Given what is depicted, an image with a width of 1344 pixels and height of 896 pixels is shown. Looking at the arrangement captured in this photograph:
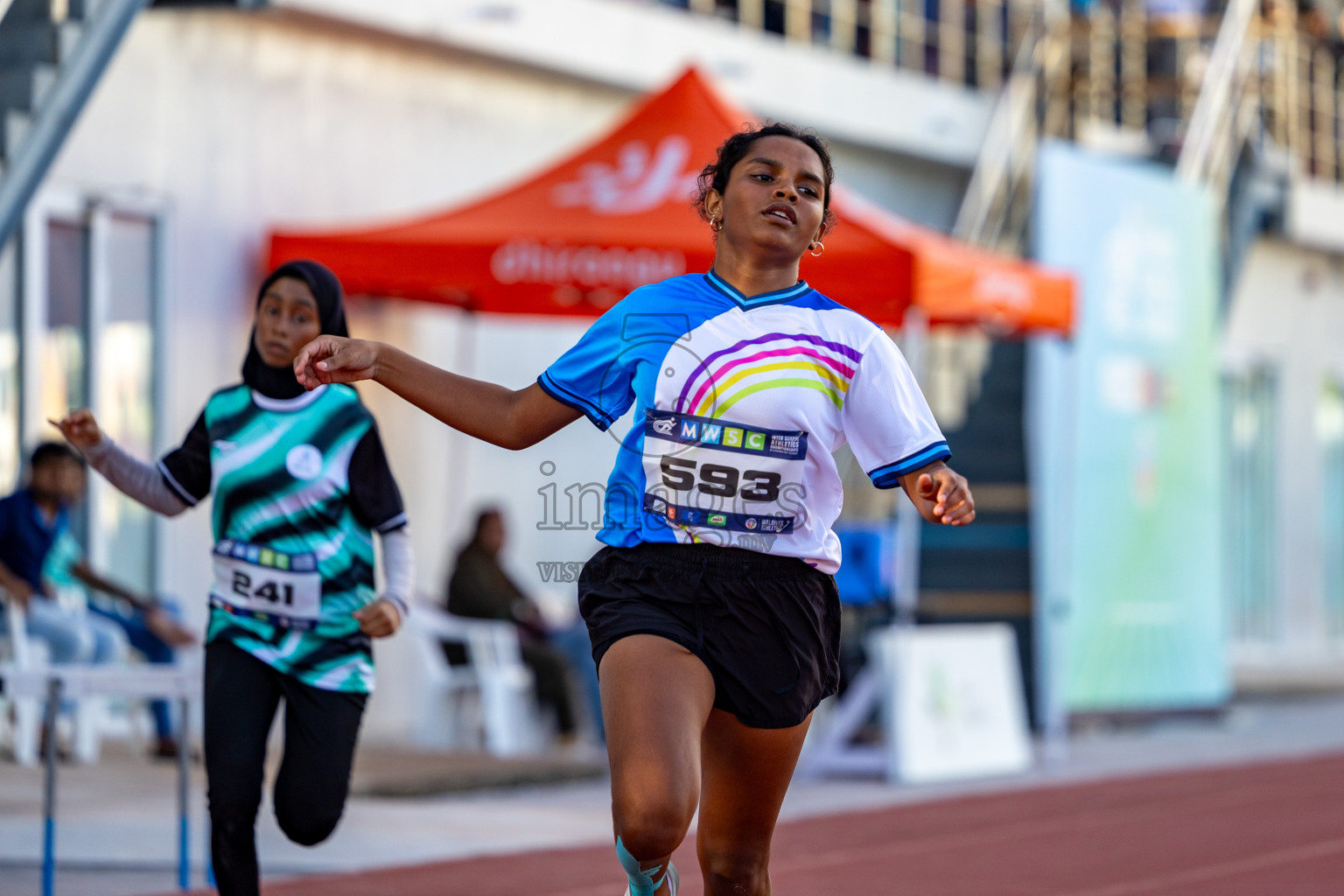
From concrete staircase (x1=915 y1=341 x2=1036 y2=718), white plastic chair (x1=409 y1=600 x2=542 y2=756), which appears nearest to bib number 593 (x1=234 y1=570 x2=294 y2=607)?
white plastic chair (x1=409 y1=600 x2=542 y2=756)

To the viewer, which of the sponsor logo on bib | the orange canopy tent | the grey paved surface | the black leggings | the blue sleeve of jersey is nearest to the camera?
the blue sleeve of jersey

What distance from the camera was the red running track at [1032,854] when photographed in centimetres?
Answer: 746

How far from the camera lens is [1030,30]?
1886cm

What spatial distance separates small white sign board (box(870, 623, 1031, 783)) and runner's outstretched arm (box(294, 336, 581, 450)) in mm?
7866

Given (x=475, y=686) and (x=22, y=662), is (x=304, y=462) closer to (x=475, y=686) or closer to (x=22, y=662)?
(x=22, y=662)

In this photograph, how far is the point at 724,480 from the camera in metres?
3.92

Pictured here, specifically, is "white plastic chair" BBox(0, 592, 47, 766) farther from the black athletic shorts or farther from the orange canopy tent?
the black athletic shorts

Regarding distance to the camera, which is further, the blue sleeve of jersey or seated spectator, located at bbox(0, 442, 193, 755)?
seated spectator, located at bbox(0, 442, 193, 755)

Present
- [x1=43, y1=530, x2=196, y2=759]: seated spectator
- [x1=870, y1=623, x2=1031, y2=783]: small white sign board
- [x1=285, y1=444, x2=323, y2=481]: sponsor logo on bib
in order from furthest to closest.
Result: [x1=870, y1=623, x2=1031, y2=783]: small white sign board
[x1=43, y1=530, x2=196, y2=759]: seated spectator
[x1=285, y1=444, x2=323, y2=481]: sponsor logo on bib

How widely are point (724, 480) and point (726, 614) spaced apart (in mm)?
255

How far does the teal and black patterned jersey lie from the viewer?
5199 mm

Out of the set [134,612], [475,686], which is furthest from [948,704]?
[134,612]

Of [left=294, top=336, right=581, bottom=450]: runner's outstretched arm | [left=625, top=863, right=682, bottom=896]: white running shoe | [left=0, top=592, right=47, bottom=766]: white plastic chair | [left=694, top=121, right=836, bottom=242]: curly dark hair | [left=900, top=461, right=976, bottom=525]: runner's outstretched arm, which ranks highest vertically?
[left=694, top=121, right=836, bottom=242]: curly dark hair

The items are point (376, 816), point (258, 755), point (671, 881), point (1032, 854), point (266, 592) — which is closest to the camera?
point (671, 881)
